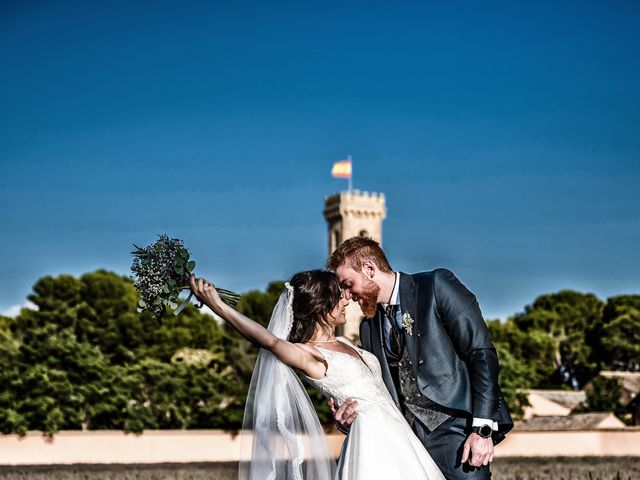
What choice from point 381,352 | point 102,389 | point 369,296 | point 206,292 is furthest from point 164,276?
point 102,389

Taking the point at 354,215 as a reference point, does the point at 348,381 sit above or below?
below

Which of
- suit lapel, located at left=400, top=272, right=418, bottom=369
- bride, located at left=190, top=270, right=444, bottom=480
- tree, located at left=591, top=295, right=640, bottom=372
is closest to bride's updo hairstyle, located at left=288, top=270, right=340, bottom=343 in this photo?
bride, located at left=190, top=270, right=444, bottom=480

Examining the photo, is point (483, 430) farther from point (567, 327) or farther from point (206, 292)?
point (567, 327)

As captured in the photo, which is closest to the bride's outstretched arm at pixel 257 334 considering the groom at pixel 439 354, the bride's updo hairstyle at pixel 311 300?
the bride's updo hairstyle at pixel 311 300

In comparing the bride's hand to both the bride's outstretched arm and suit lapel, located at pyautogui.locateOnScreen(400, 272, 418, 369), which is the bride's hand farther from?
suit lapel, located at pyautogui.locateOnScreen(400, 272, 418, 369)

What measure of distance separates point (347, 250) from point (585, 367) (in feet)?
181

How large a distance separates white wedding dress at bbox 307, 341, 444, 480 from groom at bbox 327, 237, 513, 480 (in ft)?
0.25

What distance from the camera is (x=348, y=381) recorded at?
574 cm

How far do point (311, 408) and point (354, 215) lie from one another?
70.5 m

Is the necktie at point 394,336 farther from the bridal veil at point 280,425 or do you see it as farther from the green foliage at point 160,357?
the green foliage at point 160,357

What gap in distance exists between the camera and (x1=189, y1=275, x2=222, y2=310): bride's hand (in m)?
5.06

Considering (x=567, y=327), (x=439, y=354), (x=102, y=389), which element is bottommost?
(x=439, y=354)

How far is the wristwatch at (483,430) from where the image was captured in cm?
529

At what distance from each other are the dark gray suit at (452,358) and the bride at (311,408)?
265mm
